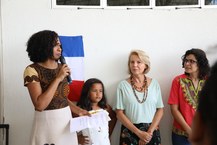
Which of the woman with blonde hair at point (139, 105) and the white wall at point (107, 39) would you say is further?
the white wall at point (107, 39)

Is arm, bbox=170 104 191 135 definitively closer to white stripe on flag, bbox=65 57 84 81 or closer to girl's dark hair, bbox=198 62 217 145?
white stripe on flag, bbox=65 57 84 81

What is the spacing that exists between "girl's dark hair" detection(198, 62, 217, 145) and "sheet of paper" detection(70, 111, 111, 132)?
56.7 inches

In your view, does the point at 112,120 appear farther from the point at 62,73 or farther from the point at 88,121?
the point at 62,73

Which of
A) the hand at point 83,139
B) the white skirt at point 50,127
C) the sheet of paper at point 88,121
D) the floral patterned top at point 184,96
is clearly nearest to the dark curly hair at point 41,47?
the white skirt at point 50,127

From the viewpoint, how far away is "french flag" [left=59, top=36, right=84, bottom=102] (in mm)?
2725

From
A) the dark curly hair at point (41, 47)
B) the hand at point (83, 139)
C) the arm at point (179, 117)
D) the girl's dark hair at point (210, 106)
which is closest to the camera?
the girl's dark hair at point (210, 106)

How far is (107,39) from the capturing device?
275 cm

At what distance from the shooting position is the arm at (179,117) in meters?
2.56

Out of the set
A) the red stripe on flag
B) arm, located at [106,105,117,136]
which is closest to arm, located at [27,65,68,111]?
the red stripe on flag

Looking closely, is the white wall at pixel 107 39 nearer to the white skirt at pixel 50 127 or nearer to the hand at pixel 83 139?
the hand at pixel 83 139

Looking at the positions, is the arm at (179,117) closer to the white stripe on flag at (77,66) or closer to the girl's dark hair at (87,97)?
the girl's dark hair at (87,97)

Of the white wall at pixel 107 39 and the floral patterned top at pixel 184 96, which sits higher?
the white wall at pixel 107 39

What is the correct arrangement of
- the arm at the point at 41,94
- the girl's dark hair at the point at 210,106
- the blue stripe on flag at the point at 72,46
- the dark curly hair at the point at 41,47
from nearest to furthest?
the girl's dark hair at the point at 210,106 < the arm at the point at 41,94 < the dark curly hair at the point at 41,47 < the blue stripe on flag at the point at 72,46

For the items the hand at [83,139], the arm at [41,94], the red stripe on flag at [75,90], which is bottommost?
the hand at [83,139]
